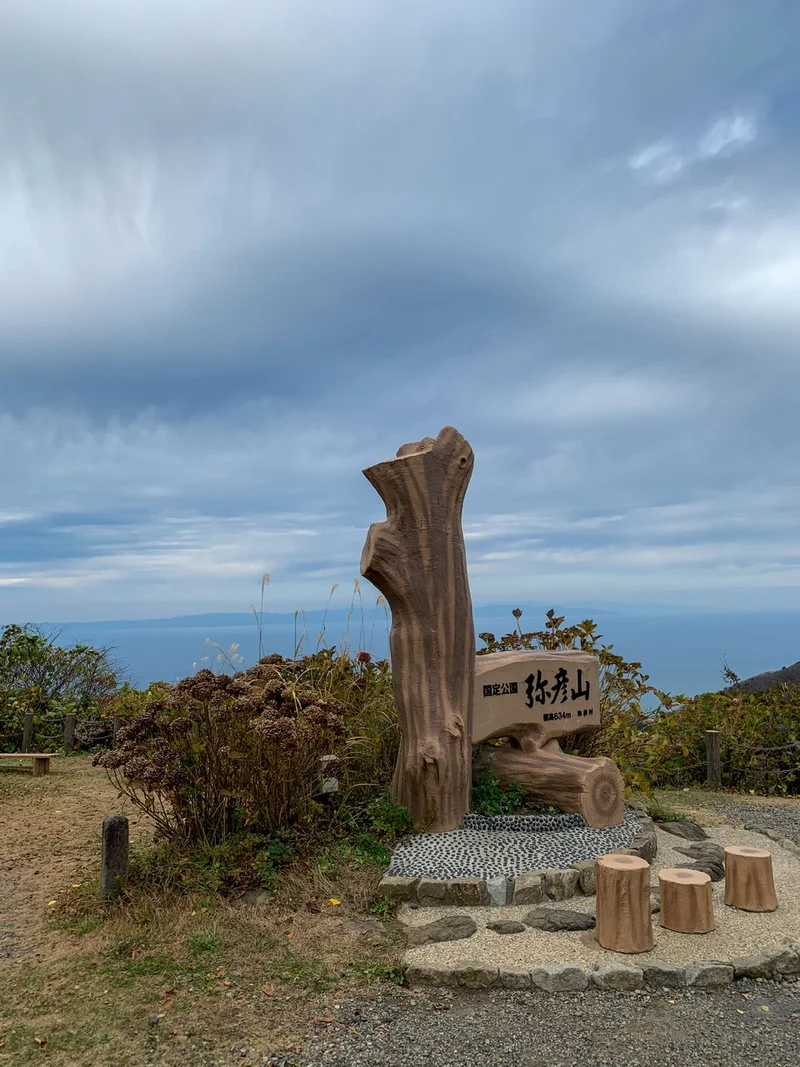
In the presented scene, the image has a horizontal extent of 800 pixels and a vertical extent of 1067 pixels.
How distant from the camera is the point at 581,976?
3.25 meters

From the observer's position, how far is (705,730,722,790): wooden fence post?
7.67 m

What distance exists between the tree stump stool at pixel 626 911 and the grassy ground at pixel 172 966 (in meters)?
0.93

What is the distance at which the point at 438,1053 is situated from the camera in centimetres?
277

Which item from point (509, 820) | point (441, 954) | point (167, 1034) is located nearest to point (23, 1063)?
point (167, 1034)

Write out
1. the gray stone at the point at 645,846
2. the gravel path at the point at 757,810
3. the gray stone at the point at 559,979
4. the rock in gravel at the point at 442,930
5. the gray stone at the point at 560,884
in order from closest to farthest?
the gray stone at the point at 559,979
the rock in gravel at the point at 442,930
the gray stone at the point at 560,884
the gray stone at the point at 645,846
the gravel path at the point at 757,810

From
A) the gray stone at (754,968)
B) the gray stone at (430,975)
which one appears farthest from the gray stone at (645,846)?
the gray stone at (430,975)

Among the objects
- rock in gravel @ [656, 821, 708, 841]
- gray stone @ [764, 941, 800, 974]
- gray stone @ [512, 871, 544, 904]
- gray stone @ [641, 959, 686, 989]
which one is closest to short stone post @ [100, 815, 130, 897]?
gray stone @ [512, 871, 544, 904]

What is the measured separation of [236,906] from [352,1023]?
126cm

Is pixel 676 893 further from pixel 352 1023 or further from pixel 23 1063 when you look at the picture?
pixel 23 1063

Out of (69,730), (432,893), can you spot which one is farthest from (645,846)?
(69,730)

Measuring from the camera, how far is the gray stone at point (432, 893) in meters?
4.05

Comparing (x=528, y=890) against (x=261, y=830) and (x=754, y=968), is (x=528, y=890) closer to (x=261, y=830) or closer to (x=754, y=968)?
(x=754, y=968)

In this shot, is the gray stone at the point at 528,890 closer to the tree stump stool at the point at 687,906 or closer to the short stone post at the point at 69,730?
the tree stump stool at the point at 687,906

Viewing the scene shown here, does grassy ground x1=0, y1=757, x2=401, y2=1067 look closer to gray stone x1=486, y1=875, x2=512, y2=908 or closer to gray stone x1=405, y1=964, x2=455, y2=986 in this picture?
gray stone x1=405, y1=964, x2=455, y2=986
